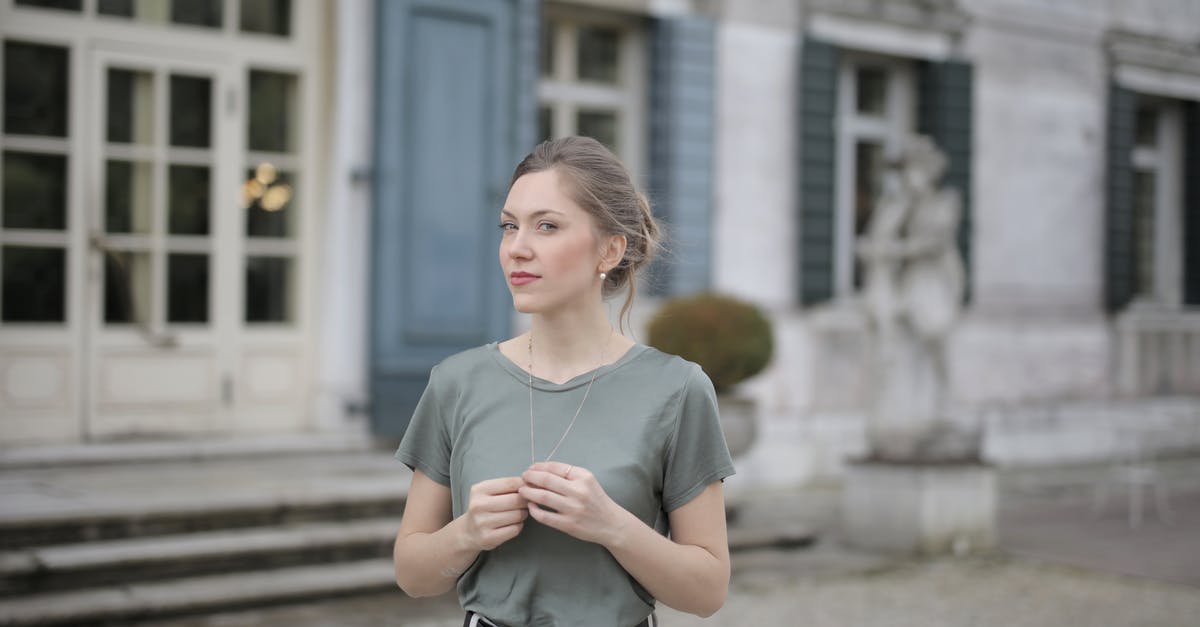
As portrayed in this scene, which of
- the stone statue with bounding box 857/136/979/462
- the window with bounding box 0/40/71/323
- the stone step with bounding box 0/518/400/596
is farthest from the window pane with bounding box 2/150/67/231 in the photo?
the stone statue with bounding box 857/136/979/462

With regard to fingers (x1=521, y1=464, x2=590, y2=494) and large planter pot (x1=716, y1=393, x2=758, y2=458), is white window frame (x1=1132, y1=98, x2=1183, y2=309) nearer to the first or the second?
large planter pot (x1=716, y1=393, x2=758, y2=458)

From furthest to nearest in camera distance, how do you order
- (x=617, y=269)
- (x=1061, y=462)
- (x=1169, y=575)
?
(x=1061, y=462) → (x=1169, y=575) → (x=617, y=269)

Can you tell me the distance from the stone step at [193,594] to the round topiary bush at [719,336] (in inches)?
82.8

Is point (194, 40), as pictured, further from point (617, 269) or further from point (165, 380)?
point (617, 269)

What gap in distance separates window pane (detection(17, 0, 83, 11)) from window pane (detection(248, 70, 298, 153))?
3.18ft

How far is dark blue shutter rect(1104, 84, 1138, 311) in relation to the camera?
10797 mm

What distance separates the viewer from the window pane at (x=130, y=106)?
22.6 ft

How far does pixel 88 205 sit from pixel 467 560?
Answer: 18.7 ft

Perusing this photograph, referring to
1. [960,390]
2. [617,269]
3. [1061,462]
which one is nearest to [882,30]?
[960,390]

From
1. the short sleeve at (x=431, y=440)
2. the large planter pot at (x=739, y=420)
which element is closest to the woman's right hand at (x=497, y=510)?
the short sleeve at (x=431, y=440)

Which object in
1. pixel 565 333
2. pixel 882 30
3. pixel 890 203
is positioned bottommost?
pixel 565 333

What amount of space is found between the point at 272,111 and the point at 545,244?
6.02m

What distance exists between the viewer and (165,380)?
22.9 feet

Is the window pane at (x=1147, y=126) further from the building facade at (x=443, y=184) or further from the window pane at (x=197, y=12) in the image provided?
the window pane at (x=197, y=12)
